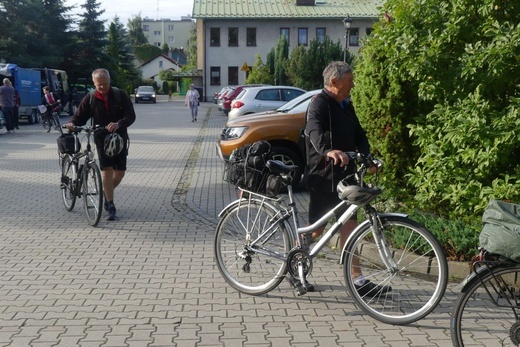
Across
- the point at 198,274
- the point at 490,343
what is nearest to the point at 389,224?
the point at 490,343

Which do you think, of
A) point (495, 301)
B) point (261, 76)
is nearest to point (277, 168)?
point (495, 301)

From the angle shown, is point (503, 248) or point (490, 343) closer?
point (503, 248)

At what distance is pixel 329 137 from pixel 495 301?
201 centimetres

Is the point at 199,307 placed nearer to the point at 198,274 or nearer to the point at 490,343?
the point at 198,274

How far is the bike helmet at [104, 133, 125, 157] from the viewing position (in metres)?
8.52

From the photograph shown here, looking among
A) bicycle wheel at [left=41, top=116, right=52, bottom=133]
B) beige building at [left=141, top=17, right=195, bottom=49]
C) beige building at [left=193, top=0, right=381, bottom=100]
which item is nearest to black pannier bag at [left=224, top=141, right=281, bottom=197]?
bicycle wheel at [left=41, top=116, right=52, bottom=133]

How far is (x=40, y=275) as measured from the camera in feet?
20.9

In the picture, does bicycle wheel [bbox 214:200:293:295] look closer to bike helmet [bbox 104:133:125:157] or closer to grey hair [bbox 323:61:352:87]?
grey hair [bbox 323:61:352:87]

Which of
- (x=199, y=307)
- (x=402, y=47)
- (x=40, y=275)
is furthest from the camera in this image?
(x=402, y=47)

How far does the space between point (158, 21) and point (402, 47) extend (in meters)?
178

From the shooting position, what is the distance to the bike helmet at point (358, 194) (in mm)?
5016

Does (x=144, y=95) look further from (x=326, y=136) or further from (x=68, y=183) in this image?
(x=326, y=136)

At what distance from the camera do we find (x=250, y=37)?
63.2m

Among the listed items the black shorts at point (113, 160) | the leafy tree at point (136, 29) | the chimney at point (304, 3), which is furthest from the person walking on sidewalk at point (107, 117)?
the leafy tree at point (136, 29)
